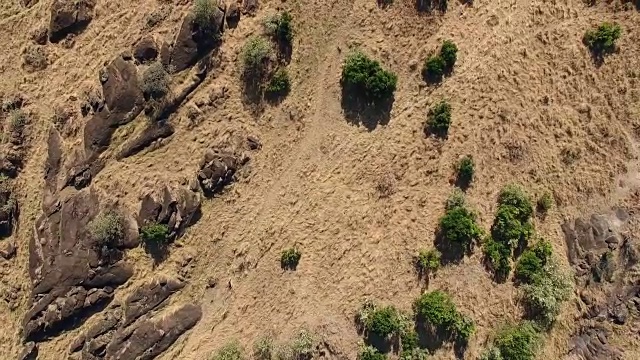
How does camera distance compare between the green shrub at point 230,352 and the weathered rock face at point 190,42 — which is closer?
the green shrub at point 230,352

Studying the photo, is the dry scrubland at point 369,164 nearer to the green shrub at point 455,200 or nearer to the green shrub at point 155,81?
the green shrub at point 455,200

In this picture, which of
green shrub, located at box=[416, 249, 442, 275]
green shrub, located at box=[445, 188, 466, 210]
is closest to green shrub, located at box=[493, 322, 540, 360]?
green shrub, located at box=[416, 249, 442, 275]

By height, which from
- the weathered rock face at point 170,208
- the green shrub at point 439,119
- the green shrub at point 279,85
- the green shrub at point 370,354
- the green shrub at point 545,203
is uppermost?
the green shrub at point 279,85

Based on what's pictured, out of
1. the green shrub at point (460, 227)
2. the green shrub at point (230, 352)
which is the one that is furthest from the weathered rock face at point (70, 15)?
the green shrub at point (460, 227)

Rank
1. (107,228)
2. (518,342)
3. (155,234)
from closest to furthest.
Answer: (518,342)
(107,228)
(155,234)

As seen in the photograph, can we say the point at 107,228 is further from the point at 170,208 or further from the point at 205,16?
the point at 205,16

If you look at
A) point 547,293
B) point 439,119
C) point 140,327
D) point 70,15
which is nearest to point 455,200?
point 439,119

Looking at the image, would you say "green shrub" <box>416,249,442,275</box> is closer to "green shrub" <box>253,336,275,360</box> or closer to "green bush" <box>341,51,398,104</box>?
"green bush" <box>341,51,398,104</box>
